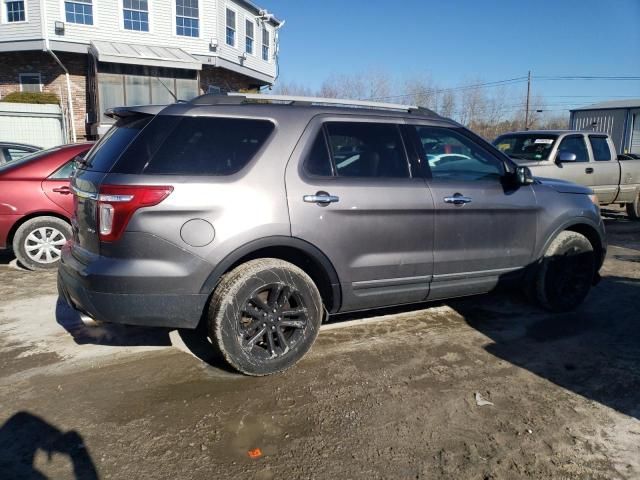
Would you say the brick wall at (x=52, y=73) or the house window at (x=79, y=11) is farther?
the brick wall at (x=52, y=73)

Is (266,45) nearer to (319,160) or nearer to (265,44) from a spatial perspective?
(265,44)

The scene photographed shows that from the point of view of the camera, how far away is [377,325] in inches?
175

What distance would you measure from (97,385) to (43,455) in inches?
29.8

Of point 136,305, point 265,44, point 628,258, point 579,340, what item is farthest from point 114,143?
point 265,44

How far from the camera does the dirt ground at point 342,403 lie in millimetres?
2559

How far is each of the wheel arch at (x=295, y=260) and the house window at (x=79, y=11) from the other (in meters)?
20.3

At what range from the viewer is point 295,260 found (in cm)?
362

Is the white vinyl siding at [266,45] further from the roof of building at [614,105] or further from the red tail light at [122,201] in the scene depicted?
the red tail light at [122,201]

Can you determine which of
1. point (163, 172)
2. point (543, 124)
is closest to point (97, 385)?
point (163, 172)

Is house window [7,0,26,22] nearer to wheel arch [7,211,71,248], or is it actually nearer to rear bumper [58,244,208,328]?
wheel arch [7,211,71,248]

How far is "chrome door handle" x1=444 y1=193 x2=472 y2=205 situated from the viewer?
13.0 feet

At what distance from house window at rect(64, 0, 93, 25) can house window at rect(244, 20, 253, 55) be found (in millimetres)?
7106

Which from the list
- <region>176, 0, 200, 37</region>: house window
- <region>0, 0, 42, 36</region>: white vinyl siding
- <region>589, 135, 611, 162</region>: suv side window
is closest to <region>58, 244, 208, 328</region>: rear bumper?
<region>589, 135, 611, 162</region>: suv side window

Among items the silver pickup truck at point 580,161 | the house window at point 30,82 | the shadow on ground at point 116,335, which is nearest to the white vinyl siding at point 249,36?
the house window at point 30,82
